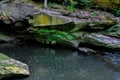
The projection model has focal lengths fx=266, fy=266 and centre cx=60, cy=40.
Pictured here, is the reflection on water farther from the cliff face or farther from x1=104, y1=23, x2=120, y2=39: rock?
the cliff face

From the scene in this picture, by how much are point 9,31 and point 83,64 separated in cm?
485

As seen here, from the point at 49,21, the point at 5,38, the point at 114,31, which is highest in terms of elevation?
the point at 49,21

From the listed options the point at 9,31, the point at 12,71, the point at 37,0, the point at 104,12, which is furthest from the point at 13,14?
the point at 104,12

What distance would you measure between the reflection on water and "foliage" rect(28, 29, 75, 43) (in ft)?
2.12

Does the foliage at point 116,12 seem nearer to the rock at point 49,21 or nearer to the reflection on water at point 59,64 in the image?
the rock at point 49,21

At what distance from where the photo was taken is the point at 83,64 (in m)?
10.0

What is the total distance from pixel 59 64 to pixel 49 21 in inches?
126

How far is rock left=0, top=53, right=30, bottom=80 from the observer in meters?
8.04

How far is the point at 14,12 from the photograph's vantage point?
1248 cm

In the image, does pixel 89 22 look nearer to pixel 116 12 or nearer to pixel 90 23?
pixel 90 23

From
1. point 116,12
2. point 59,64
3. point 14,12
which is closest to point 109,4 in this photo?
point 116,12

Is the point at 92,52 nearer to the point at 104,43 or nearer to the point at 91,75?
the point at 104,43

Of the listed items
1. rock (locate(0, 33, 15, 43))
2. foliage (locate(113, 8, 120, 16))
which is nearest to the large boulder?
foliage (locate(113, 8, 120, 16))

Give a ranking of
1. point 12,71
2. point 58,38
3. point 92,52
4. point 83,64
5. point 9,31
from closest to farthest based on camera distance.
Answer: point 12,71, point 83,64, point 92,52, point 58,38, point 9,31
